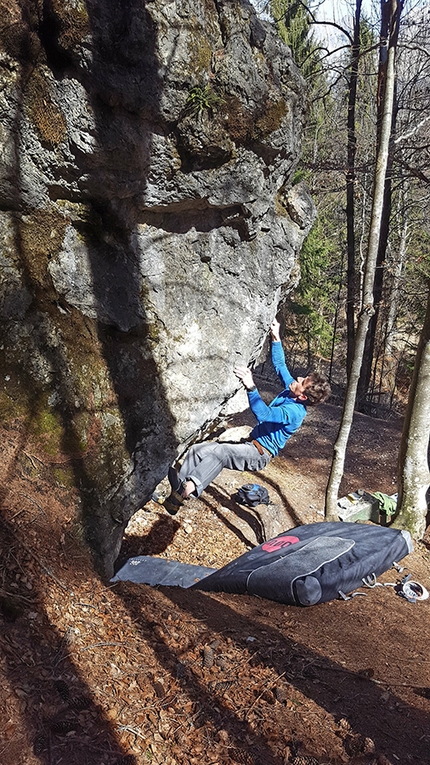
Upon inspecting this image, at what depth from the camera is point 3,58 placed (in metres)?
3.24

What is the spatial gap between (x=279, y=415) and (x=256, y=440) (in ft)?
1.68

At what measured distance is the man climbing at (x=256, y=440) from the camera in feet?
16.7

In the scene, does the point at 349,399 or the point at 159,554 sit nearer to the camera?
the point at 159,554

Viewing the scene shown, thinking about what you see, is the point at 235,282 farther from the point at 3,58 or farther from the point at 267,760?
the point at 267,760

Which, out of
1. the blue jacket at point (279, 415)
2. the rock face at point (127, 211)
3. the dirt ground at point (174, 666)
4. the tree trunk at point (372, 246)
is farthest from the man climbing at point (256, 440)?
the dirt ground at point (174, 666)

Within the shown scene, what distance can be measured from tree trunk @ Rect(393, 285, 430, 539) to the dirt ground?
2.54m

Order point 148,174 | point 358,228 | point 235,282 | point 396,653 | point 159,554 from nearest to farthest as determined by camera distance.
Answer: point 396,653 < point 148,174 < point 235,282 < point 159,554 < point 358,228

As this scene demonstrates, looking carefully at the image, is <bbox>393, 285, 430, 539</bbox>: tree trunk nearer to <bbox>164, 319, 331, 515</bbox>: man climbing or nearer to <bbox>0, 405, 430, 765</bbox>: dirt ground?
<bbox>164, 319, 331, 515</bbox>: man climbing

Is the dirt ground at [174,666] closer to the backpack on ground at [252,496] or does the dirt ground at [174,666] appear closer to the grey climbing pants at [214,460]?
the grey climbing pants at [214,460]

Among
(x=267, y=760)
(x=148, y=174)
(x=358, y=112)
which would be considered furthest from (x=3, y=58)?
(x=358, y=112)

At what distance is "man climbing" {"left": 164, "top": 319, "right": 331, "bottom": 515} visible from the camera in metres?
5.09

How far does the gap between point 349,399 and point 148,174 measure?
4109 mm

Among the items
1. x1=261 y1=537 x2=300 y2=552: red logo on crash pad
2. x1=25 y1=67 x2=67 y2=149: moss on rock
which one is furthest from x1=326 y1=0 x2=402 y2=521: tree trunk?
x1=25 y1=67 x2=67 y2=149: moss on rock

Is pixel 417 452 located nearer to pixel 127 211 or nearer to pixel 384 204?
pixel 127 211
